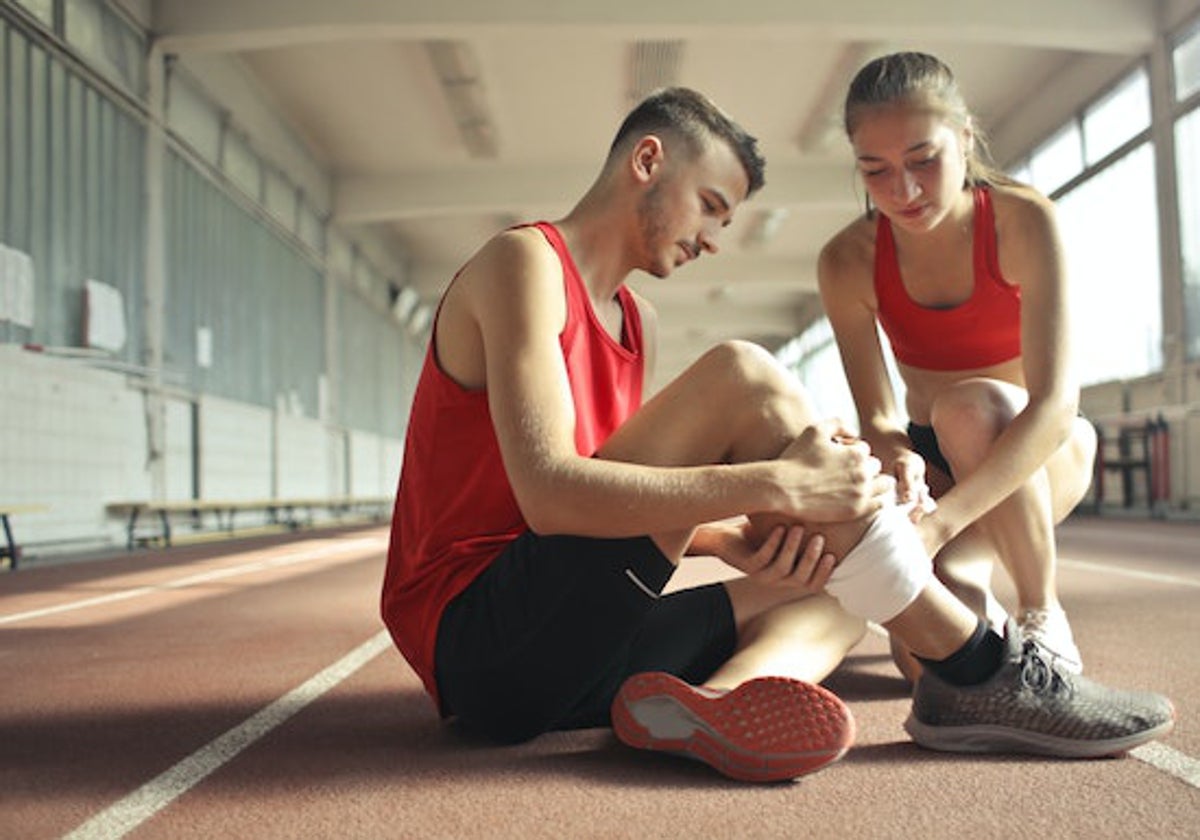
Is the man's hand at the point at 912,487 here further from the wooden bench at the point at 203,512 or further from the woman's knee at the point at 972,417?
the wooden bench at the point at 203,512

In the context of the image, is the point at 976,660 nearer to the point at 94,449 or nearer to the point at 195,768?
the point at 195,768

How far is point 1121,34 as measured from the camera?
10.1m

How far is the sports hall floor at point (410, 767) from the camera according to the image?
1.52m

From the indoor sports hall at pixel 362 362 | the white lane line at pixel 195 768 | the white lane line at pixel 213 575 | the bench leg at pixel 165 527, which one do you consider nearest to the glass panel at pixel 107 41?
the indoor sports hall at pixel 362 362

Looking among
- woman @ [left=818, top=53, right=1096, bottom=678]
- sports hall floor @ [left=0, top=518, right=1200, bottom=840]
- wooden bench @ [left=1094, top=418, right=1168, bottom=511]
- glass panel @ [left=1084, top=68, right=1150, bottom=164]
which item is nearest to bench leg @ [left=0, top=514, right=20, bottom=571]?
sports hall floor @ [left=0, top=518, right=1200, bottom=840]

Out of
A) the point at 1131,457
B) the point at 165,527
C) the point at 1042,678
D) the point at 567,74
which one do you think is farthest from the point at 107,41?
the point at 1131,457

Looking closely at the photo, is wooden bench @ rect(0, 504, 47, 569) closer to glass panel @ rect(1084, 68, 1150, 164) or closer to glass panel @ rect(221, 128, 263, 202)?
glass panel @ rect(221, 128, 263, 202)

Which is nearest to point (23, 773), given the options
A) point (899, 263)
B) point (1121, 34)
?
point (899, 263)

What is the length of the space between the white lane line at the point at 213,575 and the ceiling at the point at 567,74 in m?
4.43

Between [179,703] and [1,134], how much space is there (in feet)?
19.1

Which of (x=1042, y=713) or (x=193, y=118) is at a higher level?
(x=193, y=118)

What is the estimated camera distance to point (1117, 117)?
11.8 metres

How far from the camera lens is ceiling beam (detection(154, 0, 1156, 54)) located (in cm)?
940

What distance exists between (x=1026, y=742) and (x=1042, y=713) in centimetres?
6
